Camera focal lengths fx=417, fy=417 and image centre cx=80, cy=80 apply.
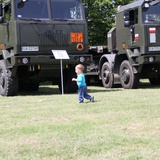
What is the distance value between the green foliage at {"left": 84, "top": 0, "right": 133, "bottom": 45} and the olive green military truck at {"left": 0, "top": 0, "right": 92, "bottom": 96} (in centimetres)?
1483

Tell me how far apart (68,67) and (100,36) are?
1502cm

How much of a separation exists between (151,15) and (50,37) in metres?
3.65

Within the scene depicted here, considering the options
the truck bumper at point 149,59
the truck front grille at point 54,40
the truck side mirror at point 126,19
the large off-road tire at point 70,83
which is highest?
the truck side mirror at point 126,19

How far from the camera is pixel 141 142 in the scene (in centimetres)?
494

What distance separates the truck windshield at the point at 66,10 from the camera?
39.4 ft

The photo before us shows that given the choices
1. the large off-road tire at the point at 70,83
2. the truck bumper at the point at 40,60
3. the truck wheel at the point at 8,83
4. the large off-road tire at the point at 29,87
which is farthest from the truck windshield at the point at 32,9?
the large off-road tire at the point at 29,87

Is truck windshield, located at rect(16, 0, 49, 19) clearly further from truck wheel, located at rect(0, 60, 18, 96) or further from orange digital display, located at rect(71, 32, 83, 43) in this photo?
truck wheel, located at rect(0, 60, 18, 96)

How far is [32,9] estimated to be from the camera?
1170cm

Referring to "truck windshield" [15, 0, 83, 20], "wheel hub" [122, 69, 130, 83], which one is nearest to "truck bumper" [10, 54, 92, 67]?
"truck windshield" [15, 0, 83, 20]

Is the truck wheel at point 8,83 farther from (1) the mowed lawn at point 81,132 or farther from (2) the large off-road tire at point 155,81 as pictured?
(2) the large off-road tire at point 155,81

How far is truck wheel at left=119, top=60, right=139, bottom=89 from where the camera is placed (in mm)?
13922

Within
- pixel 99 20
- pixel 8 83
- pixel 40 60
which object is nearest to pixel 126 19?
pixel 40 60

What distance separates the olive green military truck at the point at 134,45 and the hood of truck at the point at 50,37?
2181mm

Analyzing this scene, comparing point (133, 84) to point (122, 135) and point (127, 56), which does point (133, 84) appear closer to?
point (127, 56)
